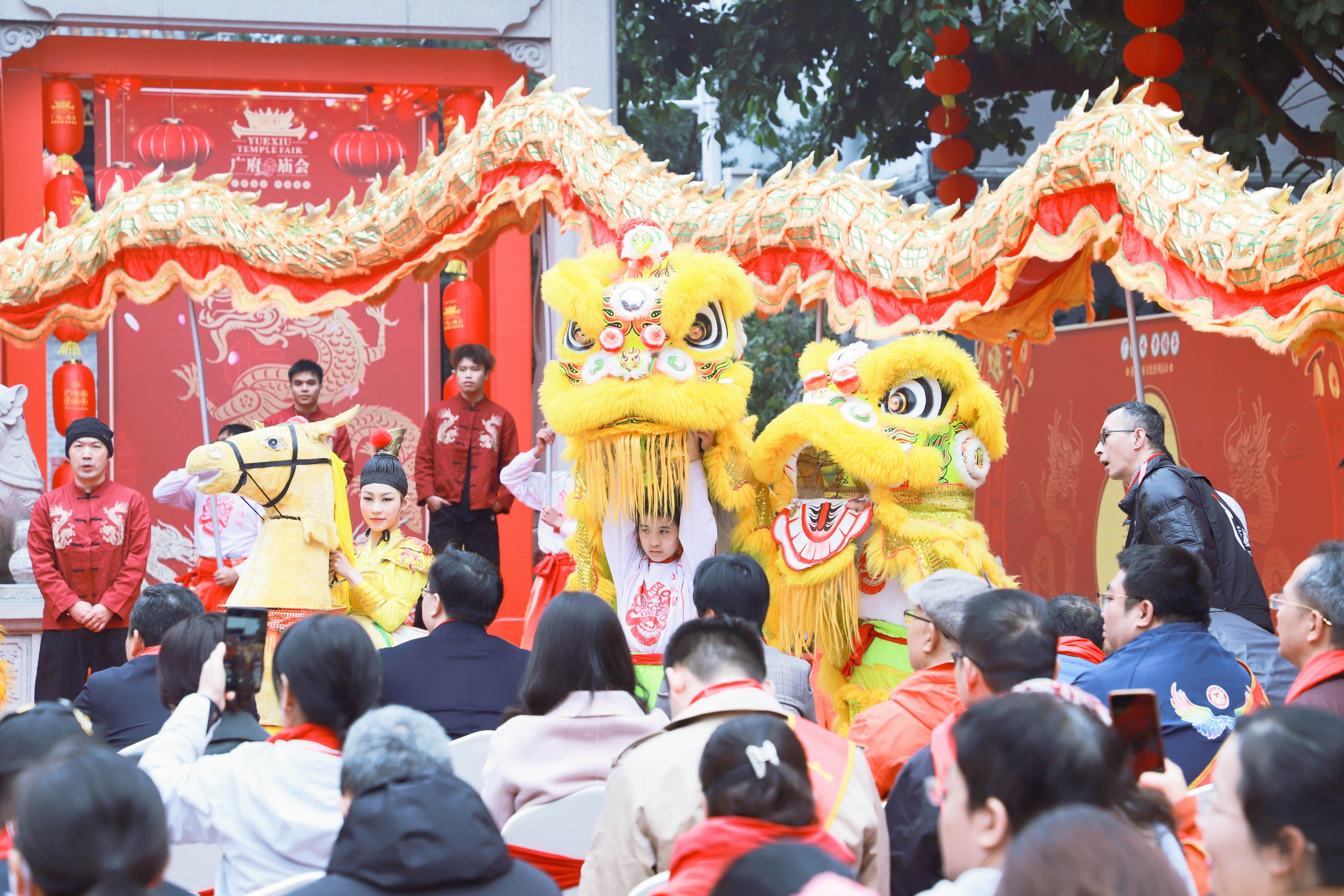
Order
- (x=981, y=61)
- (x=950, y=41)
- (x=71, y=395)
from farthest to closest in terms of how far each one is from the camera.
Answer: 1. (x=981, y=61)
2. (x=950, y=41)
3. (x=71, y=395)

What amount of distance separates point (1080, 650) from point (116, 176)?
5879 millimetres

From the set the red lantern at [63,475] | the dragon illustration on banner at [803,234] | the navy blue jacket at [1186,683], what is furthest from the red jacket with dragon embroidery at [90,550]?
the navy blue jacket at [1186,683]

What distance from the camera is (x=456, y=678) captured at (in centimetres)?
304

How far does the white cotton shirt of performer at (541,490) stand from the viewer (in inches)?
200

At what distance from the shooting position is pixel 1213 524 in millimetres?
3898

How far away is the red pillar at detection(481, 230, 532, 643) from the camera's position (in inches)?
285

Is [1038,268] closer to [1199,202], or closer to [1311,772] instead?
[1199,202]

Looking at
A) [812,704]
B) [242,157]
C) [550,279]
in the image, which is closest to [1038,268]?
[550,279]

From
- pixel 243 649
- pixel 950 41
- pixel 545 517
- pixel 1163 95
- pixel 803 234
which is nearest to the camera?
pixel 243 649

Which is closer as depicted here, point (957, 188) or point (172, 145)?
point (172, 145)

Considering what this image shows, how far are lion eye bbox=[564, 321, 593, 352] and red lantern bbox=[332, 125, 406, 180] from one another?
3.65 m

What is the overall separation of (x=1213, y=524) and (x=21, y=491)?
4771 mm

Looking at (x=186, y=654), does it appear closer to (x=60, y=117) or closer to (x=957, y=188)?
(x=60, y=117)

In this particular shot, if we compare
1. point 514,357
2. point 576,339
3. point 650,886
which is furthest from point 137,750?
point 514,357
